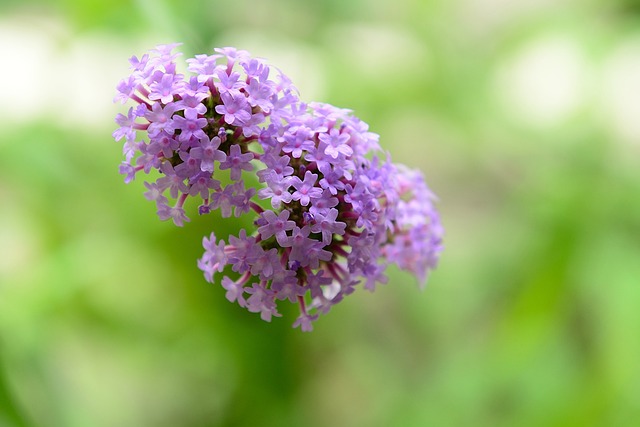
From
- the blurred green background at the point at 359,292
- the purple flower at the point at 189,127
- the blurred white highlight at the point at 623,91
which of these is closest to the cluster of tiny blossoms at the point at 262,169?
the purple flower at the point at 189,127

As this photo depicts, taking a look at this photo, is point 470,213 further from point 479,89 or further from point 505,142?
point 479,89

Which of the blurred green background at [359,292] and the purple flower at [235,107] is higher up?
the blurred green background at [359,292]

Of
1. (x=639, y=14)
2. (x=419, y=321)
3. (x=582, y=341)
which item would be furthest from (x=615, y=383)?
(x=639, y=14)

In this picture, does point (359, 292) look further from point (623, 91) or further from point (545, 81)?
point (623, 91)

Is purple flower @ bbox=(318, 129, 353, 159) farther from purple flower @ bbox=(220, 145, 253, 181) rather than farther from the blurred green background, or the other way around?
the blurred green background

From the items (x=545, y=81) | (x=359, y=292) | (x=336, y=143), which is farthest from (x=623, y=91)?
(x=336, y=143)

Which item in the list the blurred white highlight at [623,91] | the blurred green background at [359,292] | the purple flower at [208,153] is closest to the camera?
the purple flower at [208,153]

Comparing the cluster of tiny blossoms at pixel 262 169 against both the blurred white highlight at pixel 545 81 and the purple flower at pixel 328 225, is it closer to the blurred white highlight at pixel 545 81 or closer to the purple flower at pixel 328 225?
the purple flower at pixel 328 225

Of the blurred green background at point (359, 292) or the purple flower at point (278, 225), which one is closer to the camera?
the purple flower at point (278, 225)
